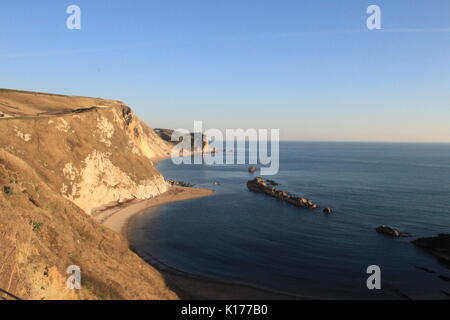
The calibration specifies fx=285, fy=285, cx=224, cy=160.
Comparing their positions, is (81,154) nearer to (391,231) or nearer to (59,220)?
(59,220)

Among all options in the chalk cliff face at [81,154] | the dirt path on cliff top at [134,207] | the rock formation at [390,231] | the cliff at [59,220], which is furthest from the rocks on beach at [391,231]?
the chalk cliff face at [81,154]

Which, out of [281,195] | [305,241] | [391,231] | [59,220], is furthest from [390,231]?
[59,220]

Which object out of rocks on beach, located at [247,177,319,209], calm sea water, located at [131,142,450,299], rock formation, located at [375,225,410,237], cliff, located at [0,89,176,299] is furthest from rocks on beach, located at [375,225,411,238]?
cliff, located at [0,89,176,299]

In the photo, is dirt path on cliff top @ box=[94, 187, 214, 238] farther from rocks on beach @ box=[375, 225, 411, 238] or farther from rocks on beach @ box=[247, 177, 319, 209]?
rocks on beach @ box=[375, 225, 411, 238]

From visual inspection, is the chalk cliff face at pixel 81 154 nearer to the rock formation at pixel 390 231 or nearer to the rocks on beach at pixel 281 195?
the rocks on beach at pixel 281 195
